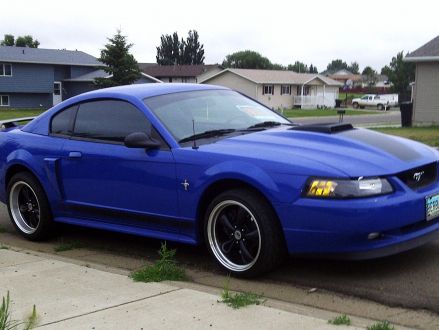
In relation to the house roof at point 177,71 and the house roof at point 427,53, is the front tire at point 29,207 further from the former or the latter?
the house roof at point 177,71

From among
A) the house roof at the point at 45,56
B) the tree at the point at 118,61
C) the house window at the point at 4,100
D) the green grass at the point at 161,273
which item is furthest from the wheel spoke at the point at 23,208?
the house window at the point at 4,100

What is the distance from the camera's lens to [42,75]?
177 ft

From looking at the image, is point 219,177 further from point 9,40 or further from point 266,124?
point 9,40

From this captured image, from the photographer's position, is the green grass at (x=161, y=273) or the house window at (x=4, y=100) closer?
the green grass at (x=161, y=273)

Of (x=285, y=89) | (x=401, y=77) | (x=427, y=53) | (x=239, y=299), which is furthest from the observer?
(x=401, y=77)

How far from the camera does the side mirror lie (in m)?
5.09

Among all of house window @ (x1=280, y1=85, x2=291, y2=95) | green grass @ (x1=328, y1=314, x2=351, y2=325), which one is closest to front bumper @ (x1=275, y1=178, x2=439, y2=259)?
green grass @ (x1=328, y1=314, x2=351, y2=325)

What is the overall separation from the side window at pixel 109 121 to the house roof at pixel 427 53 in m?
21.5

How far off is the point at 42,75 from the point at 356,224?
53361 millimetres

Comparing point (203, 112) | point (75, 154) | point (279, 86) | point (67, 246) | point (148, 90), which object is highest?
point (279, 86)

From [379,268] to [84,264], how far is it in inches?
99.3

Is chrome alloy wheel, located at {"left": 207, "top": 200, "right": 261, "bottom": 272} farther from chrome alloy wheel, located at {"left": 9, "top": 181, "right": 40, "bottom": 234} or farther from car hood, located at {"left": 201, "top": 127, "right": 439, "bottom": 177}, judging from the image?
chrome alloy wheel, located at {"left": 9, "top": 181, "right": 40, "bottom": 234}

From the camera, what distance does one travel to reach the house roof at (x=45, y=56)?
172ft

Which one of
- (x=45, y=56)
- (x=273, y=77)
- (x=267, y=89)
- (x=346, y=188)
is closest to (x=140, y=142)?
(x=346, y=188)
